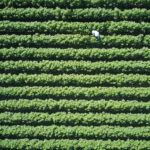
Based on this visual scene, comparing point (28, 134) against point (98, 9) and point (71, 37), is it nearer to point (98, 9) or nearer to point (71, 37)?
point (71, 37)

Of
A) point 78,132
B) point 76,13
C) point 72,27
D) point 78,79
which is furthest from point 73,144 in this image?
point 76,13

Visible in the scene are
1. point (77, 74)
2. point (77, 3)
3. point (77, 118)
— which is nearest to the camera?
point (77, 3)

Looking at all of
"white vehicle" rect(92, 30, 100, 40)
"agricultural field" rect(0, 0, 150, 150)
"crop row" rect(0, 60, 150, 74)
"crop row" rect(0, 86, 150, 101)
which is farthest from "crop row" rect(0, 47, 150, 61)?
"crop row" rect(0, 86, 150, 101)

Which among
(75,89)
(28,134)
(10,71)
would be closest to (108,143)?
(75,89)

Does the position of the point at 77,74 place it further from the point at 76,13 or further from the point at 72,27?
the point at 76,13

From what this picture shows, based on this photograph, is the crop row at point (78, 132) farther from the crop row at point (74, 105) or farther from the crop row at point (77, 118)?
→ the crop row at point (74, 105)

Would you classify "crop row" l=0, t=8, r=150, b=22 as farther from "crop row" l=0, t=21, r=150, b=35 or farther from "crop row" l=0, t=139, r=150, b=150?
"crop row" l=0, t=139, r=150, b=150

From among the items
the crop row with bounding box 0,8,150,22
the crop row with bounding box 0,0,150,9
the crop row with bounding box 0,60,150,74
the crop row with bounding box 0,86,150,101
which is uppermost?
the crop row with bounding box 0,0,150,9
